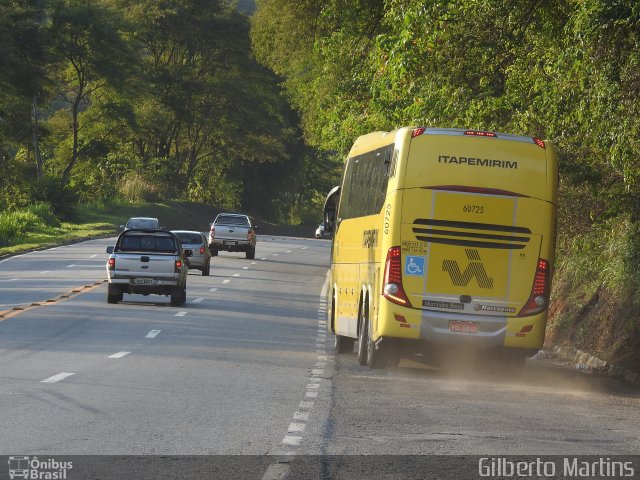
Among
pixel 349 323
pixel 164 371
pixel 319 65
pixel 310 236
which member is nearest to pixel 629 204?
pixel 349 323

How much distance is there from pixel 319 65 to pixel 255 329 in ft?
88.0

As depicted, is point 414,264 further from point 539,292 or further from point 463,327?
point 539,292

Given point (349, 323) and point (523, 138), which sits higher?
point (523, 138)

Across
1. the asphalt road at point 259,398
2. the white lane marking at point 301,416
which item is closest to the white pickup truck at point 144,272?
the asphalt road at point 259,398

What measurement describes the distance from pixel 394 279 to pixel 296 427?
594 centimetres

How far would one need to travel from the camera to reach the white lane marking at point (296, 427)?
1270 centimetres

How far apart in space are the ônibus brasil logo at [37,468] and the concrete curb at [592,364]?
A: 1125cm

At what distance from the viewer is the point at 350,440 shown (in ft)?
40.0

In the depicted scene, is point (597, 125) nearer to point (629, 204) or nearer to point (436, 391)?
point (436, 391)

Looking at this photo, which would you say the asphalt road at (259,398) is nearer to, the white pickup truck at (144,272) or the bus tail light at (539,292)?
the bus tail light at (539,292)

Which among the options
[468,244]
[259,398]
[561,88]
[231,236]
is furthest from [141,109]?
[259,398]

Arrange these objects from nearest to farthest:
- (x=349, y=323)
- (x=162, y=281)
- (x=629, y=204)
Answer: (x=349, y=323), (x=629, y=204), (x=162, y=281)

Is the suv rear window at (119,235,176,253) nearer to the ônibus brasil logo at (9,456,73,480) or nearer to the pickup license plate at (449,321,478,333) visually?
the pickup license plate at (449,321,478,333)

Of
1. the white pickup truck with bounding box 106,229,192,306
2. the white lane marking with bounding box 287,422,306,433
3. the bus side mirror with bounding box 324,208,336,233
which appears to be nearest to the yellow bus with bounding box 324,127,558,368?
the white lane marking with bounding box 287,422,306,433
